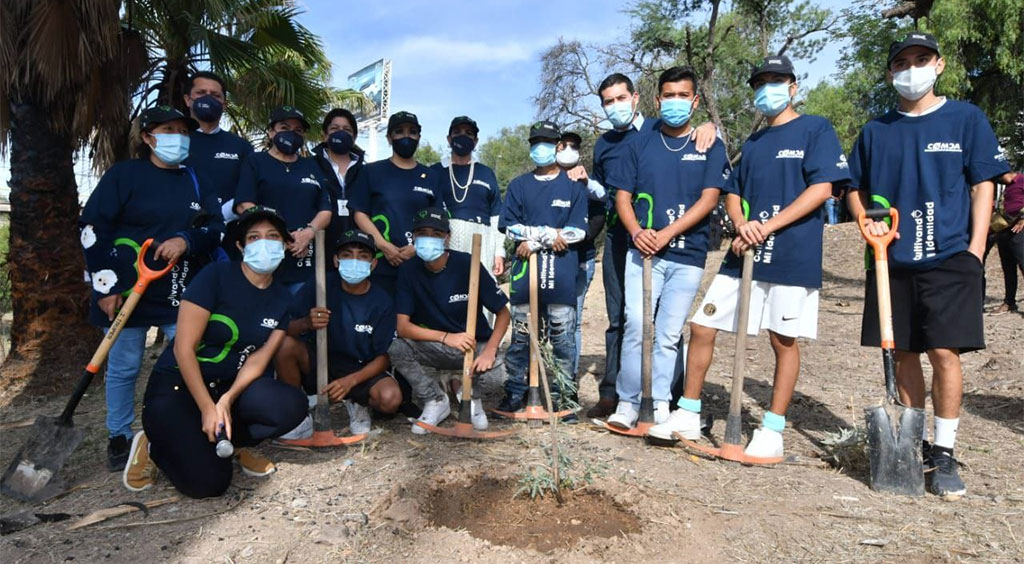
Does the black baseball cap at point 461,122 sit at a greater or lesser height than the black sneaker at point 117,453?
greater

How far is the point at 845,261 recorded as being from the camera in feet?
47.7

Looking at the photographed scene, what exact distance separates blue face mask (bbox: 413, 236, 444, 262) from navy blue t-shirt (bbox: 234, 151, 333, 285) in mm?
798

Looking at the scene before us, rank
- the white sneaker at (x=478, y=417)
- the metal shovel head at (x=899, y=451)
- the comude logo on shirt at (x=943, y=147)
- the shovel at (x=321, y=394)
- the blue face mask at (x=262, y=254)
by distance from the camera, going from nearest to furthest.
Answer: the metal shovel head at (x=899, y=451)
the comude logo on shirt at (x=943, y=147)
the blue face mask at (x=262, y=254)
the shovel at (x=321, y=394)
the white sneaker at (x=478, y=417)

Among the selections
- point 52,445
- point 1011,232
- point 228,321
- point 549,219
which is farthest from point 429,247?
point 1011,232

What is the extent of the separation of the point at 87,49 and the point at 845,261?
44.7ft

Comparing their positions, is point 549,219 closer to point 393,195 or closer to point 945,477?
point 393,195

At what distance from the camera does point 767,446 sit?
A: 387 centimetres

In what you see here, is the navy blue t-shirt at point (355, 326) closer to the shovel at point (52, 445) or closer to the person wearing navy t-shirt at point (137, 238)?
the person wearing navy t-shirt at point (137, 238)

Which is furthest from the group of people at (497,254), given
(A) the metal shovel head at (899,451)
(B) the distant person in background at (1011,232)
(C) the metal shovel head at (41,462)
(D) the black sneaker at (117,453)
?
(B) the distant person in background at (1011,232)

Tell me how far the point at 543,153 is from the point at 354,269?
59.9 inches

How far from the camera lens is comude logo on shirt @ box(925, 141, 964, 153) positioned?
3529mm

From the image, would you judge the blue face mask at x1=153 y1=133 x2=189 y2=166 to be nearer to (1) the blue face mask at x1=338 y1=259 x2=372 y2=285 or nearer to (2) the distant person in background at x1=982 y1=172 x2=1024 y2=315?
(1) the blue face mask at x1=338 y1=259 x2=372 y2=285

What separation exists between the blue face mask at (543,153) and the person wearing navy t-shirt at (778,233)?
4.41 ft

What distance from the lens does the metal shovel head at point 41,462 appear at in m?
3.59
